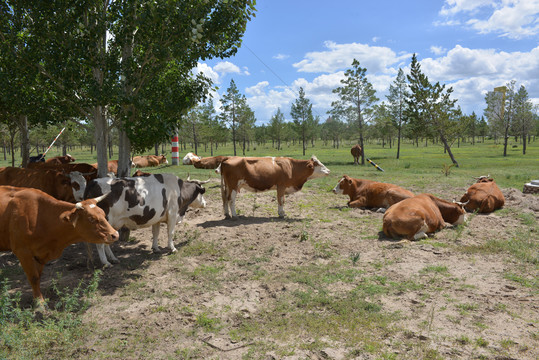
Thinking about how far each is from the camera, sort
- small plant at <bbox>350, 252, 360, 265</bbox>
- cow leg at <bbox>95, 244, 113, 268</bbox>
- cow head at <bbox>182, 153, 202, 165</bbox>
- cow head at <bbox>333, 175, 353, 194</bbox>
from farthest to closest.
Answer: cow head at <bbox>182, 153, 202, 165</bbox> → cow head at <bbox>333, 175, 353, 194</bbox> → small plant at <bbox>350, 252, 360, 265</bbox> → cow leg at <bbox>95, 244, 113, 268</bbox>

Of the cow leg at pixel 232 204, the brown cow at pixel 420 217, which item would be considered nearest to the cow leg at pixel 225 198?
the cow leg at pixel 232 204

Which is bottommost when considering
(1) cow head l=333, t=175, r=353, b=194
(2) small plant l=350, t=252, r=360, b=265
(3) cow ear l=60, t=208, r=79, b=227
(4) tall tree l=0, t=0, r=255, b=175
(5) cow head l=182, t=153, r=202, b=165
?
(2) small plant l=350, t=252, r=360, b=265

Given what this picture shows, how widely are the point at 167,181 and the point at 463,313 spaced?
5.91 m

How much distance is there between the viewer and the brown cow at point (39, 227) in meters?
5.00

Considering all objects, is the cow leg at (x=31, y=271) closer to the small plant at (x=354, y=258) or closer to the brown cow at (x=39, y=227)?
the brown cow at (x=39, y=227)

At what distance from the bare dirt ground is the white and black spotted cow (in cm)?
70

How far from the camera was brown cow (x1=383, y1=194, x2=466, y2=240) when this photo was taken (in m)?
8.29

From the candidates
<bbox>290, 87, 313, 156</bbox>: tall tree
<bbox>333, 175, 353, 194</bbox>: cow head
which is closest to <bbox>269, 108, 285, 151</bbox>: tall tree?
<bbox>290, 87, 313, 156</bbox>: tall tree

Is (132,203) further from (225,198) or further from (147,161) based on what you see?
(147,161)

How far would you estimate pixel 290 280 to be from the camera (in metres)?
6.09

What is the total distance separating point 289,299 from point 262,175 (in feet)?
19.7

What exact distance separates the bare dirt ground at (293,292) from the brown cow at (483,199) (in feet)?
3.49

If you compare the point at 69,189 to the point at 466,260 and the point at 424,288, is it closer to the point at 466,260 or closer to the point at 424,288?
the point at 424,288

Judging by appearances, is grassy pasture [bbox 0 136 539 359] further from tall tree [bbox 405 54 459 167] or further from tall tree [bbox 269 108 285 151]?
tall tree [bbox 269 108 285 151]
